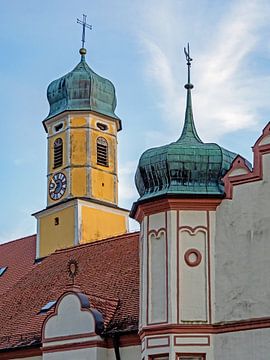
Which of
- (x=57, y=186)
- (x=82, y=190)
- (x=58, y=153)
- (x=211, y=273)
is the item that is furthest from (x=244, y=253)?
(x=58, y=153)

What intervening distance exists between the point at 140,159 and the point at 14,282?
604 inches

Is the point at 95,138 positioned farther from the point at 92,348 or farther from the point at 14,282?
the point at 92,348

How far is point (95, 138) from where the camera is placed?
4644cm

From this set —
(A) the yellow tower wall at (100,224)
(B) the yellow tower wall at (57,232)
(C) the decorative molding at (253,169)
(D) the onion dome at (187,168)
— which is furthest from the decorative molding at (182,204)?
(A) the yellow tower wall at (100,224)

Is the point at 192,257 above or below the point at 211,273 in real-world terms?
above

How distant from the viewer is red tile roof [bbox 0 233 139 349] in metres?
27.3

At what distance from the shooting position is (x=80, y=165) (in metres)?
45.9

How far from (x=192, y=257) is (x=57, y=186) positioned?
24050 millimetres

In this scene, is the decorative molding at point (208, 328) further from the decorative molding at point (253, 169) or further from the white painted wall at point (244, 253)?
the decorative molding at point (253, 169)

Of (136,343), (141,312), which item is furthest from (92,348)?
(141,312)

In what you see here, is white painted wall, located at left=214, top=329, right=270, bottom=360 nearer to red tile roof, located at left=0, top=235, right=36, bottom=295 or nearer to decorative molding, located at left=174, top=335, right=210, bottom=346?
decorative molding, located at left=174, top=335, right=210, bottom=346

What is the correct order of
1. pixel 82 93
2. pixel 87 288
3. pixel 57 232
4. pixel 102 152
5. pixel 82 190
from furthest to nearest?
1. pixel 82 93
2. pixel 102 152
3. pixel 82 190
4. pixel 57 232
5. pixel 87 288

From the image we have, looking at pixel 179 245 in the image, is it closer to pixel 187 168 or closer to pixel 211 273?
pixel 211 273

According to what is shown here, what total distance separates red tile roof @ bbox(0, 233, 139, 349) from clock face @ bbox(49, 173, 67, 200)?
10338 mm
